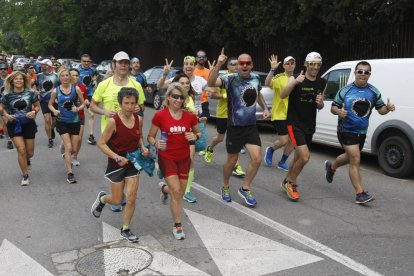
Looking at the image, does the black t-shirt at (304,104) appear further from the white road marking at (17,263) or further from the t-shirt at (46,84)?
the t-shirt at (46,84)

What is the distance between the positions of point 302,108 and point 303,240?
2.00m

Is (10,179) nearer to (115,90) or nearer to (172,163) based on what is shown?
(115,90)

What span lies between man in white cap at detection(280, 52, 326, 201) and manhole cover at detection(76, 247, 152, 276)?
97.7 inches

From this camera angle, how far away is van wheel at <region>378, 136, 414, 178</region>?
287 inches

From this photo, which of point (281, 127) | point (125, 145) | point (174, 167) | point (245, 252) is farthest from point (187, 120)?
point (281, 127)

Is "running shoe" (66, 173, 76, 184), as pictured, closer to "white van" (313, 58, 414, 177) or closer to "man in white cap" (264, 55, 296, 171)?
"man in white cap" (264, 55, 296, 171)

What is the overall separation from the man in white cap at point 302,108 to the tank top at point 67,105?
11.0 feet

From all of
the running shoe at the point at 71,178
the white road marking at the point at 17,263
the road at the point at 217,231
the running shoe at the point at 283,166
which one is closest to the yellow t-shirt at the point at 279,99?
the running shoe at the point at 283,166

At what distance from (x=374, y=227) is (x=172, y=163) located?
7.61ft

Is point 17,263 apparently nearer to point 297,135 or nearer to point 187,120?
point 187,120

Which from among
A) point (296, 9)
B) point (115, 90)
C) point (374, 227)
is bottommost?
point (374, 227)

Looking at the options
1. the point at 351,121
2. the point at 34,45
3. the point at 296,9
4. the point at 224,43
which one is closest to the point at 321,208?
the point at 351,121

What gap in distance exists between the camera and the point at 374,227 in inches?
205

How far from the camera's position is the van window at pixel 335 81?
8397mm
